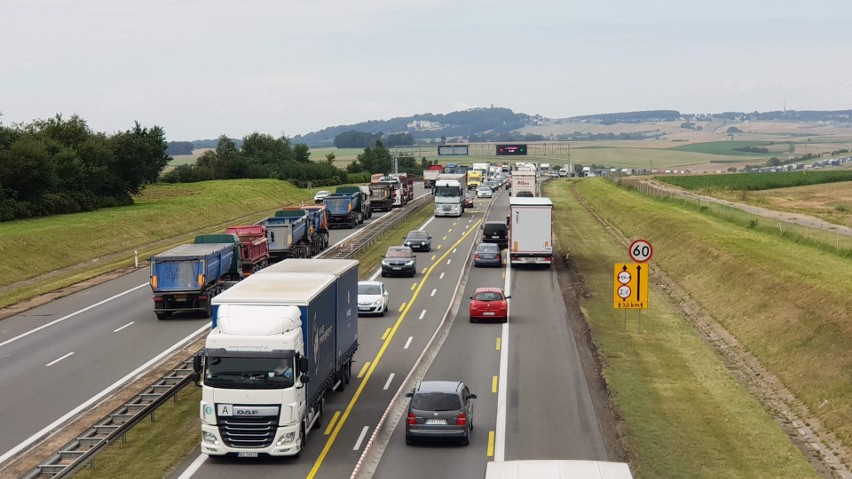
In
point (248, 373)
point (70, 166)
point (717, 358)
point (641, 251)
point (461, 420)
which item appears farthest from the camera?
point (70, 166)

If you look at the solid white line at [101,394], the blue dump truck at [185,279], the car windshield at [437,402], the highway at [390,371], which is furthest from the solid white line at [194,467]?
the blue dump truck at [185,279]

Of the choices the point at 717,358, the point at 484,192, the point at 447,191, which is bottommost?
the point at 484,192

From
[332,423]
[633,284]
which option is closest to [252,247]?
[633,284]

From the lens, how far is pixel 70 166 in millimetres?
83188

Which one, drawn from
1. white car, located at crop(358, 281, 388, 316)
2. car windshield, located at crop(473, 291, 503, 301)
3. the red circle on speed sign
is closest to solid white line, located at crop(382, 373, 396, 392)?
the red circle on speed sign

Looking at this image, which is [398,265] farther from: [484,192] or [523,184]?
[484,192]

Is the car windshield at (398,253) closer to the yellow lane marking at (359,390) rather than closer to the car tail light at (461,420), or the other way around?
the yellow lane marking at (359,390)

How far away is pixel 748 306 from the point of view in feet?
139

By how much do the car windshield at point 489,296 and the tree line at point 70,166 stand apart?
43.4 meters

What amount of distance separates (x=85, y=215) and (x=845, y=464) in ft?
222

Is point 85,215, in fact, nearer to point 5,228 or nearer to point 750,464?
point 5,228

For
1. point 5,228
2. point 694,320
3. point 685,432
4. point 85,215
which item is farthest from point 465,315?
point 85,215

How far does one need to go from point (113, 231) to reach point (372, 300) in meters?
36.3

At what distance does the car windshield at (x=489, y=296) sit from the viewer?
42.0 m
